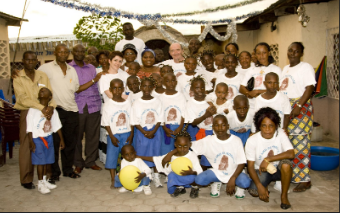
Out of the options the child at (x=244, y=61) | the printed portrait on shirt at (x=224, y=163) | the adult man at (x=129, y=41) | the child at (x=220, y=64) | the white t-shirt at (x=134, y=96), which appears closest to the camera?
the printed portrait on shirt at (x=224, y=163)

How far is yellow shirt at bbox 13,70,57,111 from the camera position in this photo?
3854mm

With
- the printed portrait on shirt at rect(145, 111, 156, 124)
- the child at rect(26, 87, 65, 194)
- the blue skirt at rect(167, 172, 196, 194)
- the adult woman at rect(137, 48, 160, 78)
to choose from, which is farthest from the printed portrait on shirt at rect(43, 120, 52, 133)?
the blue skirt at rect(167, 172, 196, 194)

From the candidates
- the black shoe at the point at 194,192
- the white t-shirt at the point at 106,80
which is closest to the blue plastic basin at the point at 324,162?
the black shoe at the point at 194,192

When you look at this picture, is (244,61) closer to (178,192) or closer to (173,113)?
(173,113)

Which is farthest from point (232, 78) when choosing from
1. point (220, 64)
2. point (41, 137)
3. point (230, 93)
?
point (41, 137)

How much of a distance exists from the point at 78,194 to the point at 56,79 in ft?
5.14

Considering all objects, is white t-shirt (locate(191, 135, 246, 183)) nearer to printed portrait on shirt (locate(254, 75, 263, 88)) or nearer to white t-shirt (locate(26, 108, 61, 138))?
printed portrait on shirt (locate(254, 75, 263, 88))

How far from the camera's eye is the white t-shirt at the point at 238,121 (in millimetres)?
3822

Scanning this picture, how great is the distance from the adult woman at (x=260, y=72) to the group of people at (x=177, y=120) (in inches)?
0.5

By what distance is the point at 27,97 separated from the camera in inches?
153

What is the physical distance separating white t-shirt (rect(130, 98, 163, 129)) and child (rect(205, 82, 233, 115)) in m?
0.67

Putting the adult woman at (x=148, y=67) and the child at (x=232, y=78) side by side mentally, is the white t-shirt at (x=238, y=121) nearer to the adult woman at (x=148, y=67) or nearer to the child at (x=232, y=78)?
the child at (x=232, y=78)

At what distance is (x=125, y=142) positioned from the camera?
13.5 ft

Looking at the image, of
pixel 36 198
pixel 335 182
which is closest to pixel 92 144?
pixel 36 198
